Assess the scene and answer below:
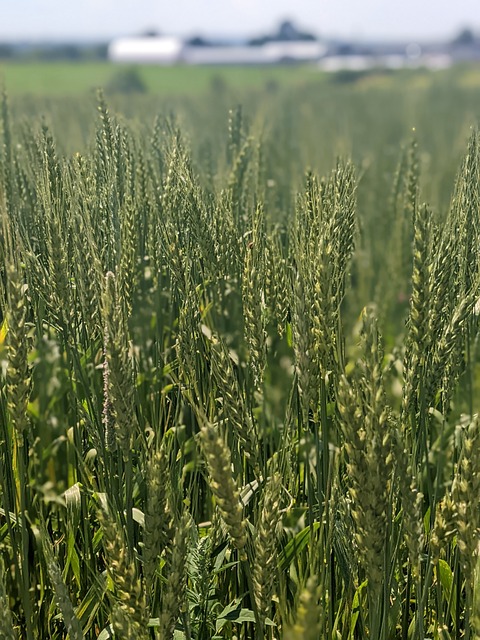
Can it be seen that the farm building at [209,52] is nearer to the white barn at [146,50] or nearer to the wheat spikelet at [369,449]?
the white barn at [146,50]

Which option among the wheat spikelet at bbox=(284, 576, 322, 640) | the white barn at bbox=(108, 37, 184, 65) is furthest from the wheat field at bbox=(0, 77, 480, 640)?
the white barn at bbox=(108, 37, 184, 65)

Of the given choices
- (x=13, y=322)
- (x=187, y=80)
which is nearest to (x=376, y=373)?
(x=13, y=322)

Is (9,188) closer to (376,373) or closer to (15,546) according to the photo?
(15,546)

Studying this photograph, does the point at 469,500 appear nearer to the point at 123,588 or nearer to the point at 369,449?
the point at 369,449

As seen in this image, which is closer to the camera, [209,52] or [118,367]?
[118,367]

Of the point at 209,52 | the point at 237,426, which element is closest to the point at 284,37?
the point at 209,52

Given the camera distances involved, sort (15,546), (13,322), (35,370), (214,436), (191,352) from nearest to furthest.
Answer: (214,436) < (13,322) < (191,352) < (15,546) < (35,370)

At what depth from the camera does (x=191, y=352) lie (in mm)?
1358

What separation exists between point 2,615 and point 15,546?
428mm

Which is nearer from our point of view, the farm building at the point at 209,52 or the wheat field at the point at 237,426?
the wheat field at the point at 237,426

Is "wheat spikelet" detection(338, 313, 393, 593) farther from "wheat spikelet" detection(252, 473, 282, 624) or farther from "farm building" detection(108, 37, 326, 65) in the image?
"farm building" detection(108, 37, 326, 65)

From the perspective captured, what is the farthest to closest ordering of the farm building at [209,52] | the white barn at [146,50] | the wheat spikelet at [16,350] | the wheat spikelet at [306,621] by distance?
the white barn at [146,50] → the farm building at [209,52] → the wheat spikelet at [16,350] → the wheat spikelet at [306,621]

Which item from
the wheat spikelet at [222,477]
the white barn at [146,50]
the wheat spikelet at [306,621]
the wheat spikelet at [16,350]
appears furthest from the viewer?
the white barn at [146,50]

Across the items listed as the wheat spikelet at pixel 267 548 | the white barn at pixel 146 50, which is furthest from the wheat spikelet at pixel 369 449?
the white barn at pixel 146 50
